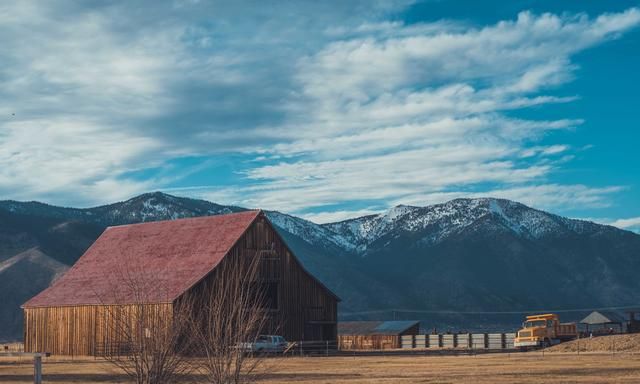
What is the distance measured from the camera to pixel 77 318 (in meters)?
72.4

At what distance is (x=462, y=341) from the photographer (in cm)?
9106

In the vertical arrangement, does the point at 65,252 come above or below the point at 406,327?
above

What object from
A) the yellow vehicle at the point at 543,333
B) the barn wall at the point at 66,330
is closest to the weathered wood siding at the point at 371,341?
the yellow vehicle at the point at 543,333

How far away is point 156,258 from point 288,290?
10.8 m

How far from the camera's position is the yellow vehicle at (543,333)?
7725 centimetres

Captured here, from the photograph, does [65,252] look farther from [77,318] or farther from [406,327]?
[77,318]

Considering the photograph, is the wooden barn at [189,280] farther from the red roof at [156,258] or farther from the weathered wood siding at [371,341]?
the weathered wood siding at [371,341]

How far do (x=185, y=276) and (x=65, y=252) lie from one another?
432 ft

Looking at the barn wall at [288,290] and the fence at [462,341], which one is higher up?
the barn wall at [288,290]

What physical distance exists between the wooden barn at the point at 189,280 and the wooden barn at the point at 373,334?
811 inches

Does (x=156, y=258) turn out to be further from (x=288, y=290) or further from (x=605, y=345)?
(x=605, y=345)

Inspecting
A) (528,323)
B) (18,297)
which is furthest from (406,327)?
(18,297)

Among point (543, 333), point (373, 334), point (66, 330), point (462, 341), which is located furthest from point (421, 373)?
point (373, 334)

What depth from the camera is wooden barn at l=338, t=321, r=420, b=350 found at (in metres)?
96.8
